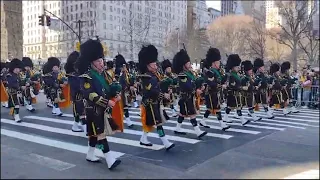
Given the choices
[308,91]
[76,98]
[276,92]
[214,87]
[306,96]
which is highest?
[214,87]

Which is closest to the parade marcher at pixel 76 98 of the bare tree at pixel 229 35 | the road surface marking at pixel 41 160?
the road surface marking at pixel 41 160

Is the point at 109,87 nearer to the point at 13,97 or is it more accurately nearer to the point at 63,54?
the point at 13,97

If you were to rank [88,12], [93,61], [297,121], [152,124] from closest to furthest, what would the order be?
[93,61], [152,124], [297,121], [88,12]

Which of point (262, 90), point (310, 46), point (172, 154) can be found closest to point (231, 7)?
point (310, 46)

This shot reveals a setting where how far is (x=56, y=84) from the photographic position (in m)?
13.1

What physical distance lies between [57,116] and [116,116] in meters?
6.56

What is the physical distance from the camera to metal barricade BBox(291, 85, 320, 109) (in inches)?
655

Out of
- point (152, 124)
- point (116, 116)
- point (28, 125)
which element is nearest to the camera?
point (116, 116)

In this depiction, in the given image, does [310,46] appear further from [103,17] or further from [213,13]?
[213,13]

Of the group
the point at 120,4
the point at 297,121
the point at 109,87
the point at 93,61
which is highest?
the point at 120,4

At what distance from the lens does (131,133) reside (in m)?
9.79

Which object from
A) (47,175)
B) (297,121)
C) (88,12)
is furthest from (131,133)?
(88,12)

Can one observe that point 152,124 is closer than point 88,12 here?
Yes

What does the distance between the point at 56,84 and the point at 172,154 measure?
7053 millimetres
